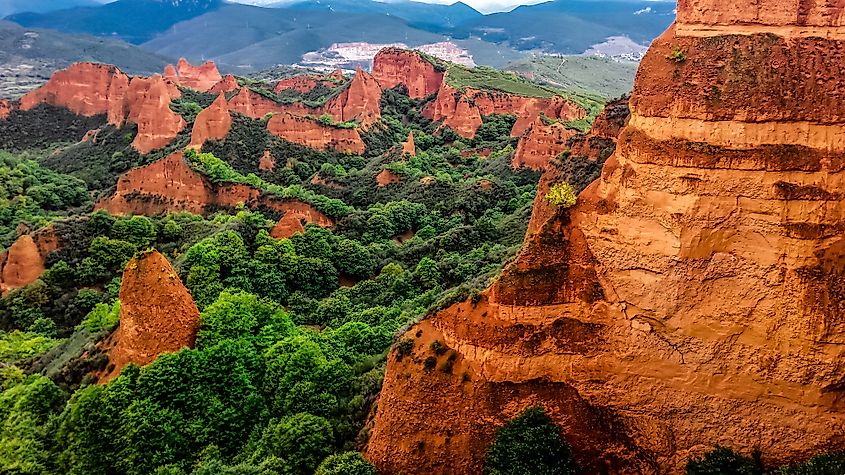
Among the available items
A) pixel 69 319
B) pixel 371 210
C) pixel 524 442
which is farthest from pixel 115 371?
pixel 371 210

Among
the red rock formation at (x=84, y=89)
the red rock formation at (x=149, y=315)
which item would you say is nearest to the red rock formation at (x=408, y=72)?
the red rock formation at (x=84, y=89)

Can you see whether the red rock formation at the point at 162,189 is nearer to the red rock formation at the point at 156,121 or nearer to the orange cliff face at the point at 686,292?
the red rock formation at the point at 156,121

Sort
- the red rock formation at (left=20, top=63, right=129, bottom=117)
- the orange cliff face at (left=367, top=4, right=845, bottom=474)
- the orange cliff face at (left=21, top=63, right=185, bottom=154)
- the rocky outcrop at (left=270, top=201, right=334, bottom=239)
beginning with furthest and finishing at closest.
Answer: the red rock formation at (left=20, top=63, right=129, bottom=117) → the orange cliff face at (left=21, top=63, right=185, bottom=154) → the rocky outcrop at (left=270, top=201, right=334, bottom=239) → the orange cliff face at (left=367, top=4, right=845, bottom=474)

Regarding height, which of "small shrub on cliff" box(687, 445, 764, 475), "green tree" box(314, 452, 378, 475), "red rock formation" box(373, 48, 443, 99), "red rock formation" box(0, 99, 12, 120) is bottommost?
"green tree" box(314, 452, 378, 475)

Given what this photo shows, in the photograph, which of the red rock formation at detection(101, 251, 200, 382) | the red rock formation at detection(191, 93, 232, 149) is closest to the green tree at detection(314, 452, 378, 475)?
the red rock formation at detection(101, 251, 200, 382)

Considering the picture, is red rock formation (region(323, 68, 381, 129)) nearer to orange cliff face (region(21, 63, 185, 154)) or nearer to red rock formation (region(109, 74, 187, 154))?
orange cliff face (region(21, 63, 185, 154))

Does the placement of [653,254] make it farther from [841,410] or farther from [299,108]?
[299,108]
